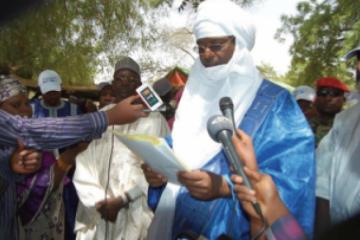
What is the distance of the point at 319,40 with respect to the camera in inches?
655

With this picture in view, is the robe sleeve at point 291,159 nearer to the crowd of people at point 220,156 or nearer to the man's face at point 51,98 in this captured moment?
the crowd of people at point 220,156

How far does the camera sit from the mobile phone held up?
2.91 metres

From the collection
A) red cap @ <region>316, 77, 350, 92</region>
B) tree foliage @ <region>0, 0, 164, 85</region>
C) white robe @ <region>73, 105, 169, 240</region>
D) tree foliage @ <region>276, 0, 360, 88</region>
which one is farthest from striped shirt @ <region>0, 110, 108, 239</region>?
tree foliage @ <region>276, 0, 360, 88</region>

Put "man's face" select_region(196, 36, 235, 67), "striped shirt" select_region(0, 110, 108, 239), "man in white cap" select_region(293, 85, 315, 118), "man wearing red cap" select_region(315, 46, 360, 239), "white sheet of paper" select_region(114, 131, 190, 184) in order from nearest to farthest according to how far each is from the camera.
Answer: "white sheet of paper" select_region(114, 131, 190, 184) → "man wearing red cap" select_region(315, 46, 360, 239) → "man's face" select_region(196, 36, 235, 67) → "striped shirt" select_region(0, 110, 108, 239) → "man in white cap" select_region(293, 85, 315, 118)

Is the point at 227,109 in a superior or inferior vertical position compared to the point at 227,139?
superior

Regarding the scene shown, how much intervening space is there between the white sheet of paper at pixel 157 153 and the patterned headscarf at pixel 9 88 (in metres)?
1.24

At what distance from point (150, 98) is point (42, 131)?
0.63 meters

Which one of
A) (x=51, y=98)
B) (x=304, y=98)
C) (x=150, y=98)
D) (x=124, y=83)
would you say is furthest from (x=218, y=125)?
(x=304, y=98)

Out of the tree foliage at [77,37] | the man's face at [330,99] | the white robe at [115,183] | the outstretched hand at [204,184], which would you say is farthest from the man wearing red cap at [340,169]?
the tree foliage at [77,37]

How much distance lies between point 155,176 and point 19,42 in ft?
28.9

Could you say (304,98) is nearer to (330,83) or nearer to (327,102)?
(330,83)

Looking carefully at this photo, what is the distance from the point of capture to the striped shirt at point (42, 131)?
290 centimetres

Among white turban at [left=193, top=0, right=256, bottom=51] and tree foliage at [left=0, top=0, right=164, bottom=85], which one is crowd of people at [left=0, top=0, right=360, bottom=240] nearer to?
white turban at [left=193, top=0, right=256, bottom=51]

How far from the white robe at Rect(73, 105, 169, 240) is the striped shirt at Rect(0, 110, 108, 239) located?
39.1 inches
